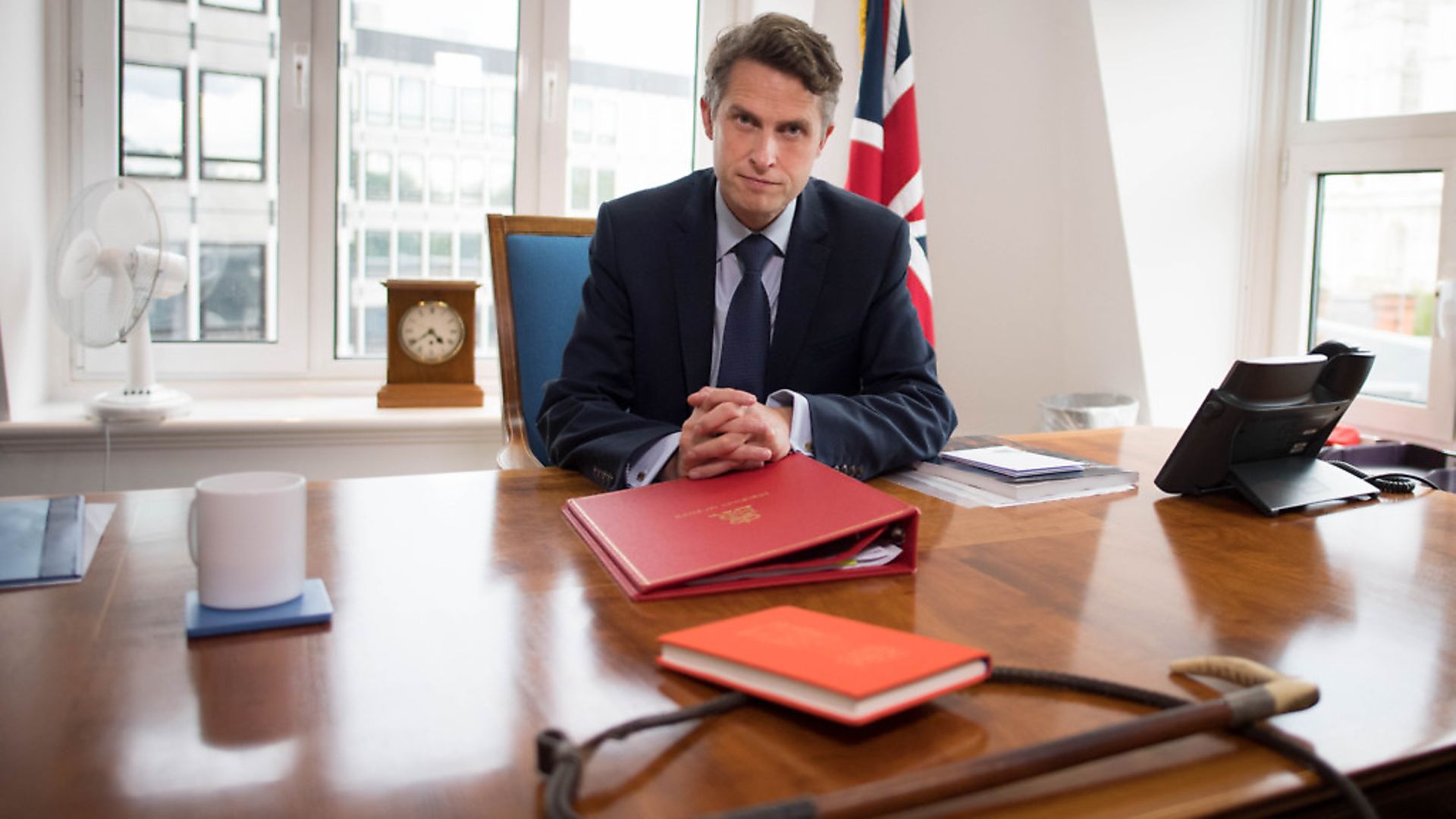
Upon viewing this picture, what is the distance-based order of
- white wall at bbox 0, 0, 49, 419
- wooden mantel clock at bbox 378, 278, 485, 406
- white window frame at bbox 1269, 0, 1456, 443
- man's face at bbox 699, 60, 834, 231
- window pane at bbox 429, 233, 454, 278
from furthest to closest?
window pane at bbox 429, 233, 454, 278 → wooden mantel clock at bbox 378, 278, 485, 406 → white window frame at bbox 1269, 0, 1456, 443 → white wall at bbox 0, 0, 49, 419 → man's face at bbox 699, 60, 834, 231

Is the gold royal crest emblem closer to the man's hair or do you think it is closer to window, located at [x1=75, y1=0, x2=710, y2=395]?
the man's hair

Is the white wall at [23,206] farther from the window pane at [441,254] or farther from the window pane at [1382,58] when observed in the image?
the window pane at [1382,58]

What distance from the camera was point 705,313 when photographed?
1768mm

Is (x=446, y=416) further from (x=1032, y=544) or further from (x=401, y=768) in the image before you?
(x=401, y=768)

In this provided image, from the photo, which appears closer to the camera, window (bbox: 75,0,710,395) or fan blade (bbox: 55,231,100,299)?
fan blade (bbox: 55,231,100,299)

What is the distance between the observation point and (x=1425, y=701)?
2.61 feet

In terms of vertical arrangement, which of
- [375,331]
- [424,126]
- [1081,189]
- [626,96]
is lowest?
[375,331]

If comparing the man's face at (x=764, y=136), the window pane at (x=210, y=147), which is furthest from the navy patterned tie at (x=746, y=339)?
the window pane at (x=210, y=147)

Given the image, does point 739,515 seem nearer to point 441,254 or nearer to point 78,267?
point 78,267

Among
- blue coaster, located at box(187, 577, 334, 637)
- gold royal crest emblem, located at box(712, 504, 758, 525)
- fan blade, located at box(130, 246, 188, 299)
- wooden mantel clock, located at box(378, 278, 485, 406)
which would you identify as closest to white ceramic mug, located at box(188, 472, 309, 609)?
blue coaster, located at box(187, 577, 334, 637)

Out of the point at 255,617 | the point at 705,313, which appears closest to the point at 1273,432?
the point at 705,313

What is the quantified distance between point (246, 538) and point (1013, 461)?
3.36 ft

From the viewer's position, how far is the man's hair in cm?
173

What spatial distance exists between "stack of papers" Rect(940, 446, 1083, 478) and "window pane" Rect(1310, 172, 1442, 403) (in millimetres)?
1463
